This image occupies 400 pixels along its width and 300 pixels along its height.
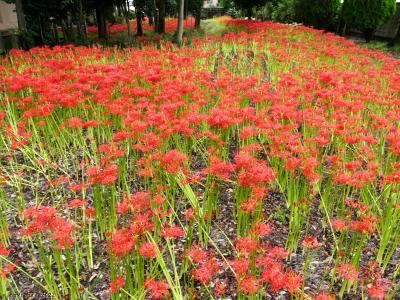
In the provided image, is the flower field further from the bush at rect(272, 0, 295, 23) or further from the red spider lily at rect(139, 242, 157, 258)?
the bush at rect(272, 0, 295, 23)

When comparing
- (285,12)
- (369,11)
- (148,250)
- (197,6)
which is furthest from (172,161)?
(285,12)

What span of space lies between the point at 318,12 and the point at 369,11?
3.96 m

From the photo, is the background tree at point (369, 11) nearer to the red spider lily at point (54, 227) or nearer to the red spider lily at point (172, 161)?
the red spider lily at point (172, 161)

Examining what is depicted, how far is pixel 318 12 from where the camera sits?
84.1ft

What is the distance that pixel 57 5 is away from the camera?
1798cm

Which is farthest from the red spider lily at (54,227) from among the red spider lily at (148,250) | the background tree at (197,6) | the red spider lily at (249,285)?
the background tree at (197,6)

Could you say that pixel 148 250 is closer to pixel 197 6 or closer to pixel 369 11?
pixel 369 11

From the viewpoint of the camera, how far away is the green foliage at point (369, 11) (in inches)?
882

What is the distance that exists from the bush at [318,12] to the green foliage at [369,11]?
224cm

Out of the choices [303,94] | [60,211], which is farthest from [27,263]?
[303,94]

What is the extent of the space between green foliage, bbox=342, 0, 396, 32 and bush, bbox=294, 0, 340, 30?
2241 millimetres

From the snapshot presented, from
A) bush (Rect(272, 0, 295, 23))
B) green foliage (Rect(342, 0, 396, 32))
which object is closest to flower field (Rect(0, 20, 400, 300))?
green foliage (Rect(342, 0, 396, 32))

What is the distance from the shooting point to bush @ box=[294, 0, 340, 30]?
25.4 metres

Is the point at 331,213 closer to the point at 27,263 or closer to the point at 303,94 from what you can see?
the point at 303,94
